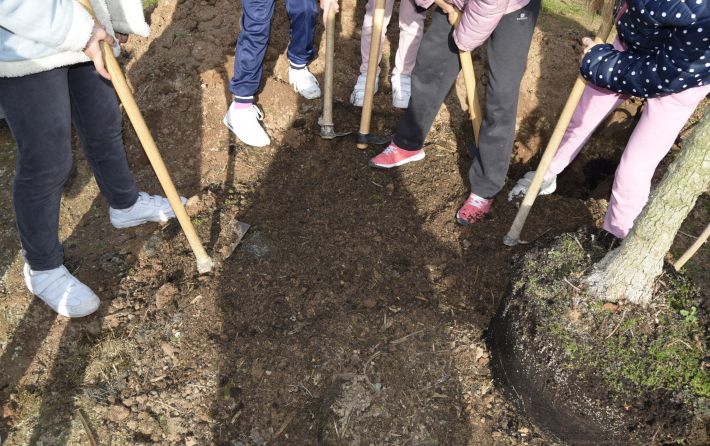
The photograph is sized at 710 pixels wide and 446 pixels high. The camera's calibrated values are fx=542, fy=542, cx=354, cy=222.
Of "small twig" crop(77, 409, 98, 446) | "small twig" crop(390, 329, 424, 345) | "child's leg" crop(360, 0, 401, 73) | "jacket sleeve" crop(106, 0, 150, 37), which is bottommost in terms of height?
"small twig" crop(77, 409, 98, 446)

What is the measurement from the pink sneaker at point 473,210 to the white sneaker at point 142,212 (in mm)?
1726

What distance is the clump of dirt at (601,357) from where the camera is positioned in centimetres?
214

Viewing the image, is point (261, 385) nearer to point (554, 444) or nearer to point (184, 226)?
point (184, 226)

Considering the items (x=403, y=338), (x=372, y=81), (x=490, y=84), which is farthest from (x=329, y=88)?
(x=403, y=338)

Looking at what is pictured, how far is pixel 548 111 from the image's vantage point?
3.93m


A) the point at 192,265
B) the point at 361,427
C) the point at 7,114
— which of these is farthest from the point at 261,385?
the point at 7,114

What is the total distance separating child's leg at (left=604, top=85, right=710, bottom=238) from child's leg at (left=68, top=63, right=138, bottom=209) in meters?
2.58

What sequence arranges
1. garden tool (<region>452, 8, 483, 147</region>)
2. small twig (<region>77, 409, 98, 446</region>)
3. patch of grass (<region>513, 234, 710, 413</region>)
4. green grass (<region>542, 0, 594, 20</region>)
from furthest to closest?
green grass (<region>542, 0, 594, 20</region>) < garden tool (<region>452, 8, 483, 147</region>) < small twig (<region>77, 409, 98, 446</region>) < patch of grass (<region>513, 234, 710, 413</region>)

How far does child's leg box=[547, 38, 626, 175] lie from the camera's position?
9.33 ft

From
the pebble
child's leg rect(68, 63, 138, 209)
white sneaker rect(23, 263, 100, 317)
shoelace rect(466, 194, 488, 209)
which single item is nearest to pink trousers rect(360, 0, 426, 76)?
→ shoelace rect(466, 194, 488, 209)

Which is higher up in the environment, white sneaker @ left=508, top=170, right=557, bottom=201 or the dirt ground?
white sneaker @ left=508, top=170, right=557, bottom=201

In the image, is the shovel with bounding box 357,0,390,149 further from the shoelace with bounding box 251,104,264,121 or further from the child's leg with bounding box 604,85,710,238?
the child's leg with bounding box 604,85,710,238

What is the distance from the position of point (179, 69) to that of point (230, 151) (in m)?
0.86

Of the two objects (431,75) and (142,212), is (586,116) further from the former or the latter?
(142,212)
